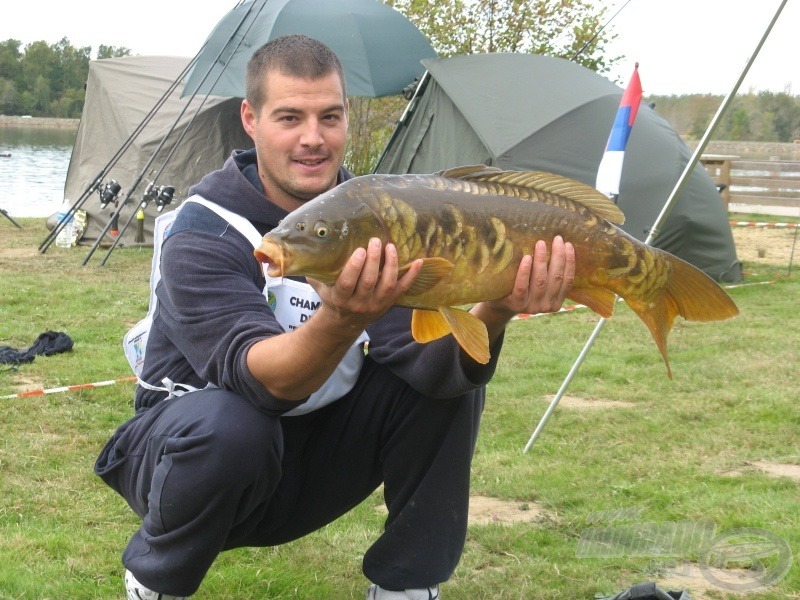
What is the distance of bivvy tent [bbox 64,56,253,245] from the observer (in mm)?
12055

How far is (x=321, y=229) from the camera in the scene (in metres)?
1.76

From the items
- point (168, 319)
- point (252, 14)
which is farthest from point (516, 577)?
point (252, 14)

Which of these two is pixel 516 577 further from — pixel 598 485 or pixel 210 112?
pixel 210 112

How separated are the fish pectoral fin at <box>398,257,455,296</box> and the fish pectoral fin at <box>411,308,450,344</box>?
16 cm

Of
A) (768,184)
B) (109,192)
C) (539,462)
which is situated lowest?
(109,192)

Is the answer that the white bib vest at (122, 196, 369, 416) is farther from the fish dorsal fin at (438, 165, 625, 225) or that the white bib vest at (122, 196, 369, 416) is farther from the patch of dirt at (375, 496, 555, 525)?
the patch of dirt at (375, 496, 555, 525)

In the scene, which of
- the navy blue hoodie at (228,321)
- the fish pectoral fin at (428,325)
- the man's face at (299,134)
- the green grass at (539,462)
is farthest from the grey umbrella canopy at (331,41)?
the fish pectoral fin at (428,325)

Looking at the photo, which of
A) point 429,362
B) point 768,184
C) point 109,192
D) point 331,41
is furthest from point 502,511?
point 768,184

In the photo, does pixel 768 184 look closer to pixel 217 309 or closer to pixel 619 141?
pixel 619 141

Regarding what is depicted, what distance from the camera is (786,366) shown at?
18.4ft

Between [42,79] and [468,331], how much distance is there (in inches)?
2024

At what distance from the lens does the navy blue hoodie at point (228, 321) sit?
86.3 inches

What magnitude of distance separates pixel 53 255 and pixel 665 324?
31.8 feet

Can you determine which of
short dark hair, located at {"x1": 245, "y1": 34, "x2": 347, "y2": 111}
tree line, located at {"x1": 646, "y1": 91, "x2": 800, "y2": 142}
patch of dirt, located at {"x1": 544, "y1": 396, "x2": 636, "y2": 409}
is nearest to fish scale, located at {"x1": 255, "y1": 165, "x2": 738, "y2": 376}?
short dark hair, located at {"x1": 245, "y1": 34, "x2": 347, "y2": 111}
